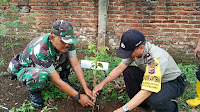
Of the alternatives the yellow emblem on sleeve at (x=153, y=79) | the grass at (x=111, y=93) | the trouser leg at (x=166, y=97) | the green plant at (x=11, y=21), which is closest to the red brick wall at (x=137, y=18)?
the green plant at (x=11, y=21)

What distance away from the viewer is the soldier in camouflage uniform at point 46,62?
6.30 feet

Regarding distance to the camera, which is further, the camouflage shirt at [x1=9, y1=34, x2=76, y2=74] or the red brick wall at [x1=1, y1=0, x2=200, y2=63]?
the red brick wall at [x1=1, y1=0, x2=200, y2=63]

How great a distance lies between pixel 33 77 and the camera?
82.3 inches

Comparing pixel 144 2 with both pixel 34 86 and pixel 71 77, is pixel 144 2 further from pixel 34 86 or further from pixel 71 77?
pixel 34 86

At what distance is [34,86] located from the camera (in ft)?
7.09

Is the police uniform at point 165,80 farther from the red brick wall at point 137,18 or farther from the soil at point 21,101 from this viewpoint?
the red brick wall at point 137,18

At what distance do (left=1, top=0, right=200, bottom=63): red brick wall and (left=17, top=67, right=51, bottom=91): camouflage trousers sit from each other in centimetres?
186

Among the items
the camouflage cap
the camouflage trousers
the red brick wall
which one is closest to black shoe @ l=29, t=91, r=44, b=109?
the camouflage trousers

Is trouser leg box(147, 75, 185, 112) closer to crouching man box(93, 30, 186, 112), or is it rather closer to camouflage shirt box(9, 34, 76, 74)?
crouching man box(93, 30, 186, 112)

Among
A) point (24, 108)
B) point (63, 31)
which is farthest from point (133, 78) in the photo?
point (24, 108)

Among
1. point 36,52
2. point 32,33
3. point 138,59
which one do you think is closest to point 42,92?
point 36,52

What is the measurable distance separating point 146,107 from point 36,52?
1.68m

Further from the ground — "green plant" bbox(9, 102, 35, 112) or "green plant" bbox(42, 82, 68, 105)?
"green plant" bbox(42, 82, 68, 105)

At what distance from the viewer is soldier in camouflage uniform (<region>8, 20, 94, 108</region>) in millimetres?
1920
